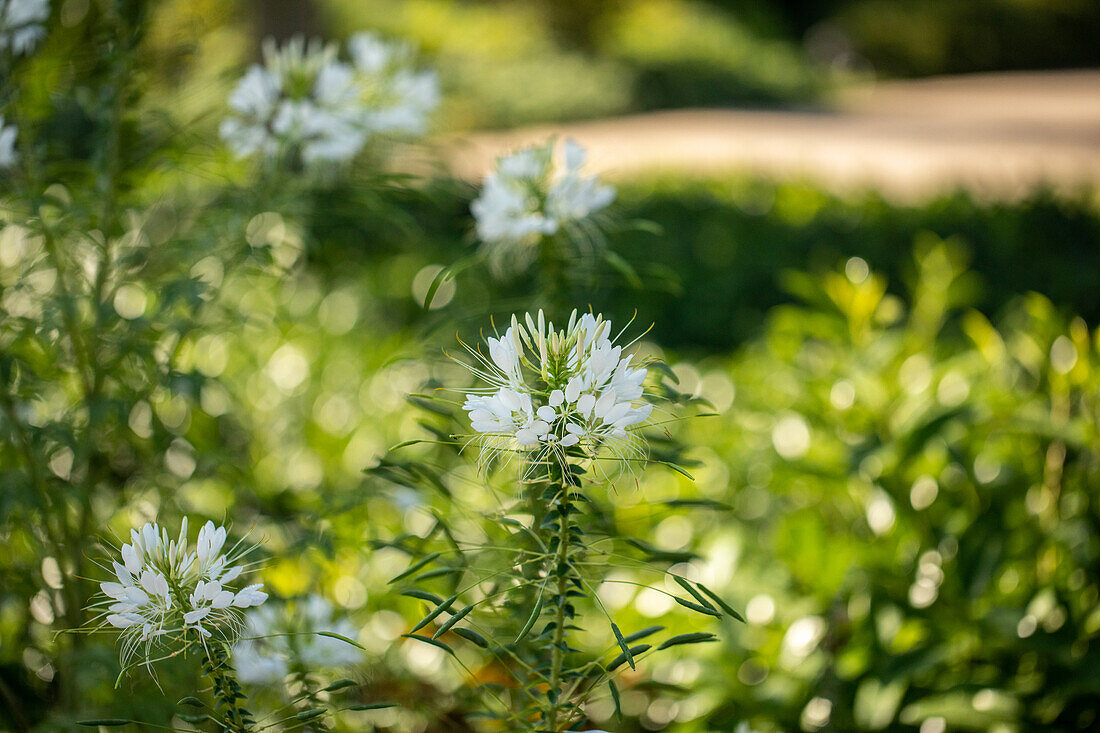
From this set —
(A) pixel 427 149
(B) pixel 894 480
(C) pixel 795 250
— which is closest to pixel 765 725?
(B) pixel 894 480

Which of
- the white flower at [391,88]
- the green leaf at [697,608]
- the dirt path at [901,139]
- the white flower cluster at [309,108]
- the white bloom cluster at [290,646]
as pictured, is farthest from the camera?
the dirt path at [901,139]

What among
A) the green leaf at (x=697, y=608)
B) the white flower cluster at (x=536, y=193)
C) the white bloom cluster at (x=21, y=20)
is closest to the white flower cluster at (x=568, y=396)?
the green leaf at (x=697, y=608)

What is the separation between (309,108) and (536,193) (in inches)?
19.2

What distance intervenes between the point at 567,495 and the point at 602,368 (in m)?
0.14

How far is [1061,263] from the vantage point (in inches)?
131

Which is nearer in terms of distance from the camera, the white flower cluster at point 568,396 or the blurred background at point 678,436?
the white flower cluster at point 568,396

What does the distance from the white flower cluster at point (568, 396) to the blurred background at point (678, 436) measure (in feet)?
0.73

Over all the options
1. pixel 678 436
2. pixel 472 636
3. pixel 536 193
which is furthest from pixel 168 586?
pixel 678 436

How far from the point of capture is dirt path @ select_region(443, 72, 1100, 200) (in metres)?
5.13

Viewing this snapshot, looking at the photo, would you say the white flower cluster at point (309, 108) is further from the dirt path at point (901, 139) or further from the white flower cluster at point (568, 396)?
the white flower cluster at point (568, 396)

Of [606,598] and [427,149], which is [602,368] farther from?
[606,598]

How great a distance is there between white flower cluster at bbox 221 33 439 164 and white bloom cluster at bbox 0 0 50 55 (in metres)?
0.29

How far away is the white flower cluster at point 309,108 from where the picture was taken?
1370 millimetres

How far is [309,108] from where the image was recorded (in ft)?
4.52
